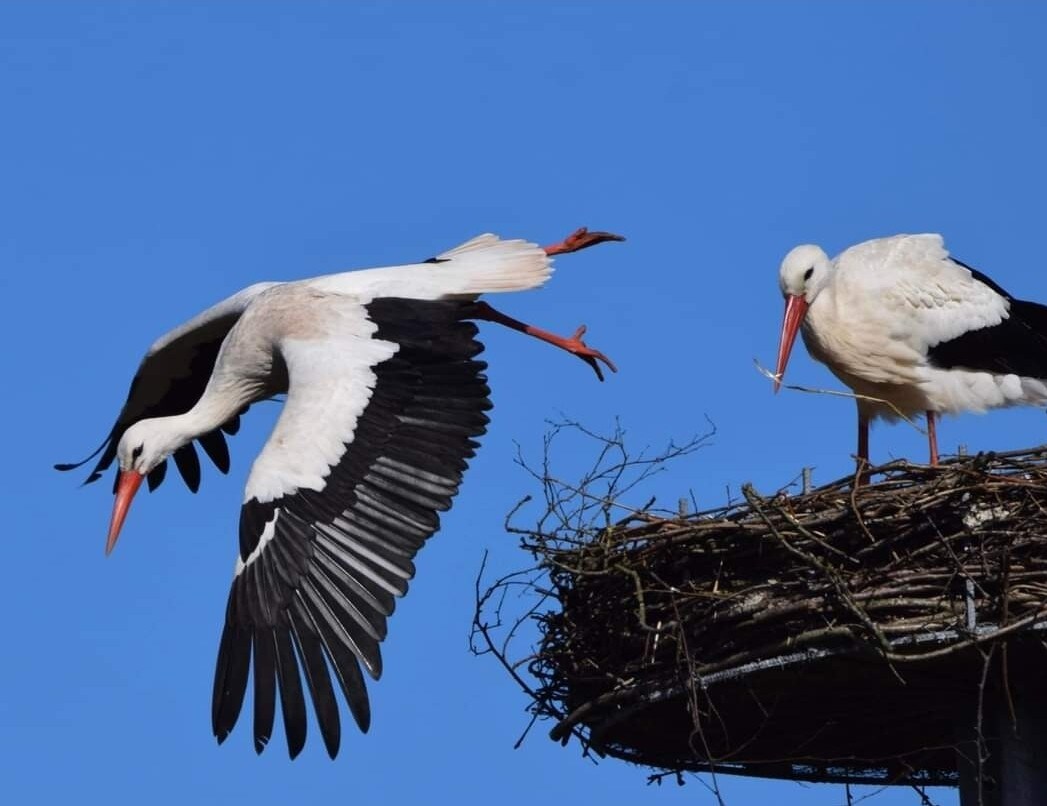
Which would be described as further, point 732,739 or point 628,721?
point 732,739

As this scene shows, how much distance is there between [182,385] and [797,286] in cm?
303

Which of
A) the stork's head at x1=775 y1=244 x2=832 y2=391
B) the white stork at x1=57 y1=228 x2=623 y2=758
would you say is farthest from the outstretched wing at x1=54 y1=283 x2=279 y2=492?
the stork's head at x1=775 y1=244 x2=832 y2=391

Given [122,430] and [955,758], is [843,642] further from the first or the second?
[122,430]

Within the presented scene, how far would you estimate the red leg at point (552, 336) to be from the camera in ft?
28.5

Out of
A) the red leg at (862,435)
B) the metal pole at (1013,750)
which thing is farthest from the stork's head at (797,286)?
the metal pole at (1013,750)

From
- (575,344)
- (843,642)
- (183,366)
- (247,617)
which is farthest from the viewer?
(183,366)

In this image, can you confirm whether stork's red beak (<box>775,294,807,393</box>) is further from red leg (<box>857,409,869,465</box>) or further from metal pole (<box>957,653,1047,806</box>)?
metal pole (<box>957,653,1047,806</box>)

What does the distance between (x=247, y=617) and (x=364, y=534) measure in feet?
1.69

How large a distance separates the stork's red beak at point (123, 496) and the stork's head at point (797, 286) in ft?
8.78

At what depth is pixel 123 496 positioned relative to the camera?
8.38 meters

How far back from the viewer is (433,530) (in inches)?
269

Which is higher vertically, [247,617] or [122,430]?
[122,430]

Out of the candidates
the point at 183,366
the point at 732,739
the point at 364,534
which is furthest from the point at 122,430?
the point at 732,739

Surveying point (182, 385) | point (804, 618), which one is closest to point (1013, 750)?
point (804, 618)
